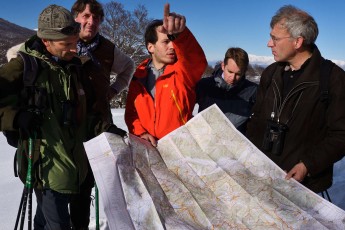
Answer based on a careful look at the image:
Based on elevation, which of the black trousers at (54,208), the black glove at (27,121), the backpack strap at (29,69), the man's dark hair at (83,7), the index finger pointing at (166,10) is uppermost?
the man's dark hair at (83,7)

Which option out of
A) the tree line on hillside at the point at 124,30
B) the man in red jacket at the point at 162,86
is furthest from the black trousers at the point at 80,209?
the tree line on hillside at the point at 124,30

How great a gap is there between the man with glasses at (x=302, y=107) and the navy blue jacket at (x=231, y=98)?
2.57ft

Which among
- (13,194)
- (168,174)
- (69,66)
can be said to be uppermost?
(69,66)

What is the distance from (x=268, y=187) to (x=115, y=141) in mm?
884

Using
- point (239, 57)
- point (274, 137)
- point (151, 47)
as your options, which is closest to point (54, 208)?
point (151, 47)

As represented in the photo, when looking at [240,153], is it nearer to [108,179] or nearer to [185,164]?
[185,164]

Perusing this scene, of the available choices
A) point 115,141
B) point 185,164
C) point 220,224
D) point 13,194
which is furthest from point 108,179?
point 13,194

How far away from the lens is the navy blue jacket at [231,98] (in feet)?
10.8

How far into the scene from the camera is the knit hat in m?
2.17

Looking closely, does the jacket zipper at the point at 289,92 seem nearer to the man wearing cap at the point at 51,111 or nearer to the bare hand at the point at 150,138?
the bare hand at the point at 150,138

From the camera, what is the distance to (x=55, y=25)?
2.18 meters

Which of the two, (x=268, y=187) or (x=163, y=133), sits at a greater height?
(x=163, y=133)

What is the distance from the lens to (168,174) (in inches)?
80.3

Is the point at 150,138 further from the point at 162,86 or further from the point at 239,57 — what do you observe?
the point at 239,57
